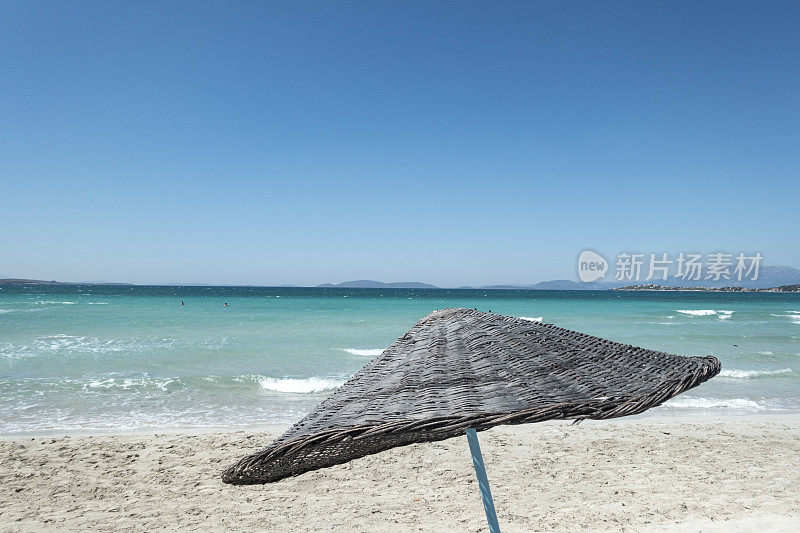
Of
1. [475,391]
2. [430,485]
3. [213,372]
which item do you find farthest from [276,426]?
[475,391]

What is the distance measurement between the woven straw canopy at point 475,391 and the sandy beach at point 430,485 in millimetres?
2305

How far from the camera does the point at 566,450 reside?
5605 mm

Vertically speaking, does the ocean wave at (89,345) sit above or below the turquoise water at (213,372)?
below

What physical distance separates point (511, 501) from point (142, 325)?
67.4 feet

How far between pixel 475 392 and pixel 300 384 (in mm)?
8220

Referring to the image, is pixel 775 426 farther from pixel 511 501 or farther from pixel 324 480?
pixel 324 480

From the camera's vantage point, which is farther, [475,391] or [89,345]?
[89,345]

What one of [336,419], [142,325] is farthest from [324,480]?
[142,325]

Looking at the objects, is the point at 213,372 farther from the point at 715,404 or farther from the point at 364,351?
the point at 715,404

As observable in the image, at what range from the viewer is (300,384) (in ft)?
30.6

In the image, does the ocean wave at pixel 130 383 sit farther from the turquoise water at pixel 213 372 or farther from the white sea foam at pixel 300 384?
the white sea foam at pixel 300 384

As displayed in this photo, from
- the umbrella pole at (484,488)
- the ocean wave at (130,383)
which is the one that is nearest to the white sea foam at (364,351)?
the ocean wave at (130,383)

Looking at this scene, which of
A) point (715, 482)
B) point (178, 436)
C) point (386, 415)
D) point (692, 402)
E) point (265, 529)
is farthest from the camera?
point (692, 402)

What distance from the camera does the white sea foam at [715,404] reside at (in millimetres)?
7859
